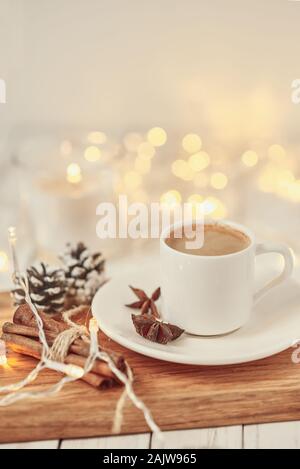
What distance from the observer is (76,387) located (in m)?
0.95

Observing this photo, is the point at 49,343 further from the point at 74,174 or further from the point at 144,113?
the point at 144,113

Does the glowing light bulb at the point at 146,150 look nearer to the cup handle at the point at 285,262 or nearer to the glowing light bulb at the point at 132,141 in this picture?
the glowing light bulb at the point at 132,141

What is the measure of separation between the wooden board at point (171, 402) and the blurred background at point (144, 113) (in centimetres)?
61

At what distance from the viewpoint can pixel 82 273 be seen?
1.25 meters

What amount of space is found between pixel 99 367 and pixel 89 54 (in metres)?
0.93

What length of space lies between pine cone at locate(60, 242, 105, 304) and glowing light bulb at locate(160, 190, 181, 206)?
48 centimetres

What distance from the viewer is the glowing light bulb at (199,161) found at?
1.75 metres

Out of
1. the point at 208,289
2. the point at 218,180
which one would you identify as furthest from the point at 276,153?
the point at 208,289

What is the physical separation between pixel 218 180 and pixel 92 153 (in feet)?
1.14

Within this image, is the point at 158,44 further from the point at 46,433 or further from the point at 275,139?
the point at 46,433

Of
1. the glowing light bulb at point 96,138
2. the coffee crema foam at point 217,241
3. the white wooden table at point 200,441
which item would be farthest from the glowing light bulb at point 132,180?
the white wooden table at point 200,441

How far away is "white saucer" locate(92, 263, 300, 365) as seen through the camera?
970 mm
